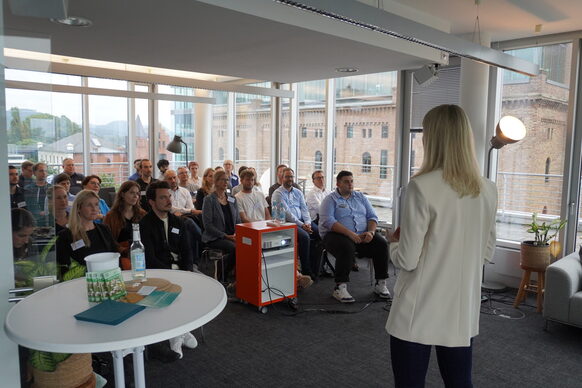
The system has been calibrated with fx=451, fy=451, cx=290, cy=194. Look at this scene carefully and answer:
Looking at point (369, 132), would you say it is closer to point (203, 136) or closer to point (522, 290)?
point (522, 290)

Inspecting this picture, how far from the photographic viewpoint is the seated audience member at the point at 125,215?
4125 mm

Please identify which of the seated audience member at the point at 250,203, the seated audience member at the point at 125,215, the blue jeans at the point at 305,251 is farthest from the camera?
the seated audience member at the point at 250,203

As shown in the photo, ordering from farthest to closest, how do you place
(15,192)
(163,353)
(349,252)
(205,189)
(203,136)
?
(203,136) < (205,189) < (349,252) < (163,353) < (15,192)

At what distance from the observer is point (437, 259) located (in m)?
1.77

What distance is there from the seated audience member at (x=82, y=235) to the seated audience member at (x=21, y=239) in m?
1.37

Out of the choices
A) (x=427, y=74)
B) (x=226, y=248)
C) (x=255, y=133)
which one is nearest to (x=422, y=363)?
(x=226, y=248)

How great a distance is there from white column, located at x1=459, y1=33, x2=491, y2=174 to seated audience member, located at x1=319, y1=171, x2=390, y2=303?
5.23 ft

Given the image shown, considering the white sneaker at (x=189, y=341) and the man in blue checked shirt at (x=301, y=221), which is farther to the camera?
the man in blue checked shirt at (x=301, y=221)

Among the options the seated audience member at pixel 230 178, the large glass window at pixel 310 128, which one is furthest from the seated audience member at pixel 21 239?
the large glass window at pixel 310 128

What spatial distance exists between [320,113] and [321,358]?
16.4 ft

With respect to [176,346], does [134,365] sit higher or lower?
higher

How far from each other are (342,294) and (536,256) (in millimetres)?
1989

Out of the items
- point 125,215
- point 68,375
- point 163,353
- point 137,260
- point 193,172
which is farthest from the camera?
point 193,172

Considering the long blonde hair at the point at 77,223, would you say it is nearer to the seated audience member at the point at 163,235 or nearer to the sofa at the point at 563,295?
the seated audience member at the point at 163,235
